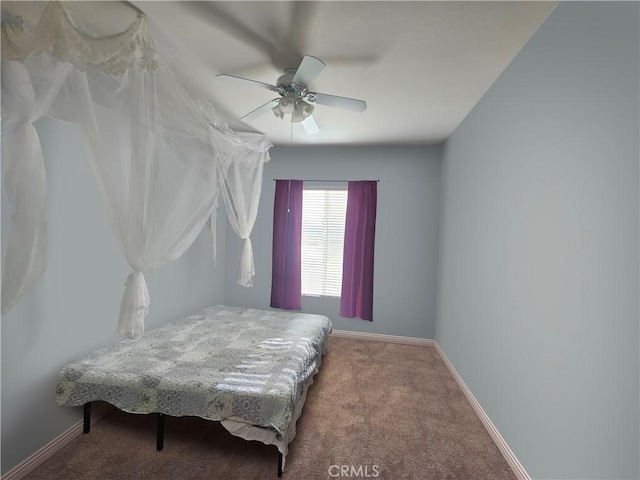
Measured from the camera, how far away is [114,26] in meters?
1.80

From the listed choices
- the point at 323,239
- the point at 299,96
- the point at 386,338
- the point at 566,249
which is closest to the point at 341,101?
the point at 299,96

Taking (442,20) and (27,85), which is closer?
(27,85)

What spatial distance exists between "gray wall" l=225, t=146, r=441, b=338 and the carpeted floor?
1.37m

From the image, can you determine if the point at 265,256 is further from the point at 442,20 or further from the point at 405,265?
the point at 442,20

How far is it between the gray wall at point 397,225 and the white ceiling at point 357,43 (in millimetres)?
1293

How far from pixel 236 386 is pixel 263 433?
1.02 ft

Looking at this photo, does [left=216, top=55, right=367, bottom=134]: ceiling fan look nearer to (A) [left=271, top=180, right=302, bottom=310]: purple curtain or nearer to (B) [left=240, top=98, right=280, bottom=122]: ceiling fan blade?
(B) [left=240, top=98, right=280, bottom=122]: ceiling fan blade

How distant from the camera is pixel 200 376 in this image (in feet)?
6.71

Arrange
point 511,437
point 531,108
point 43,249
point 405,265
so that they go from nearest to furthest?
point 43,249, point 531,108, point 511,437, point 405,265

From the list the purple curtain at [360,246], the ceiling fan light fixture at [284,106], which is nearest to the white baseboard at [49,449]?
the ceiling fan light fixture at [284,106]

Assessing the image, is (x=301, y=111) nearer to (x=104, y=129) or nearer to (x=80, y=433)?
(x=104, y=129)

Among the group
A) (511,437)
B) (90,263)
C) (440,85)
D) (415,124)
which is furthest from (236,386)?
(415,124)

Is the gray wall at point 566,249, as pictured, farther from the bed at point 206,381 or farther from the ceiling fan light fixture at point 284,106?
the ceiling fan light fixture at point 284,106

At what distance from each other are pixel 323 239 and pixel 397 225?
1024 mm
